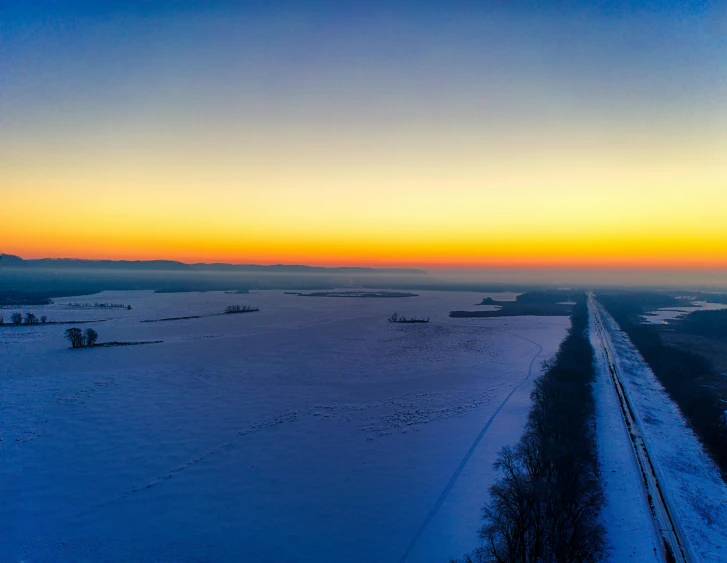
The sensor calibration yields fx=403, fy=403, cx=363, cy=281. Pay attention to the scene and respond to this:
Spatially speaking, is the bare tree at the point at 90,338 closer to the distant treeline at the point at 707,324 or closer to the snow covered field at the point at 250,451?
the snow covered field at the point at 250,451

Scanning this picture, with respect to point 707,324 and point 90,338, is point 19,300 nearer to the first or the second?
point 90,338

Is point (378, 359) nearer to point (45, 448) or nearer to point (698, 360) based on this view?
point (45, 448)

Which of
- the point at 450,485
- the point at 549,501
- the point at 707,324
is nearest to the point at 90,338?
the point at 450,485

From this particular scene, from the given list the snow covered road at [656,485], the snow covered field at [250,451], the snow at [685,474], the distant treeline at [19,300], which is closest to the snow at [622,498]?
the snow covered road at [656,485]

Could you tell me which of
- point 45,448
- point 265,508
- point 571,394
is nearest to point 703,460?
point 571,394

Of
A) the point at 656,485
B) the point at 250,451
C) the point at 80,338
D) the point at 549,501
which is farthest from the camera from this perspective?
the point at 80,338

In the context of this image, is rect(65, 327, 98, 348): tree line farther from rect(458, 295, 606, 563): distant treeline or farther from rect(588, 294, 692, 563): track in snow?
rect(588, 294, 692, 563): track in snow
